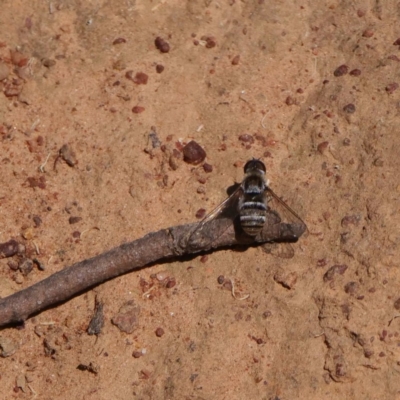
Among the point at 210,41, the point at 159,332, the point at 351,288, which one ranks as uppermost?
the point at 210,41

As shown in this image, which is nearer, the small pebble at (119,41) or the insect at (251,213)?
the insect at (251,213)

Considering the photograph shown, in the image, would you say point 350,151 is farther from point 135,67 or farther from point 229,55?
point 135,67

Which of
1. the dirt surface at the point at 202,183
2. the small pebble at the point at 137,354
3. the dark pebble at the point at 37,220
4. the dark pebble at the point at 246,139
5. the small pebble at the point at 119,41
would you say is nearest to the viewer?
the dirt surface at the point at 202,183

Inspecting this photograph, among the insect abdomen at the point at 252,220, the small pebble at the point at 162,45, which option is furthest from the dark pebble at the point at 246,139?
the small pebble at the point at 162,45

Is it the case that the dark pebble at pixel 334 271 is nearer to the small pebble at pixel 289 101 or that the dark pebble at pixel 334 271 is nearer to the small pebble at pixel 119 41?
the small pebble at pixel 289 101

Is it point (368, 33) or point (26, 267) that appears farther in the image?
point (368, 33)

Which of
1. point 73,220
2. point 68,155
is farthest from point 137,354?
point 68,155

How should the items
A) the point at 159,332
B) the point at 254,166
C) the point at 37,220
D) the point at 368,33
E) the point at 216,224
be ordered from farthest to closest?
the point at 368,33
the point at 37,220
the point at 254,166
the point at 216,224
the point at 159,332

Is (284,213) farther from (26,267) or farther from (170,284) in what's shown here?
(26,267)
